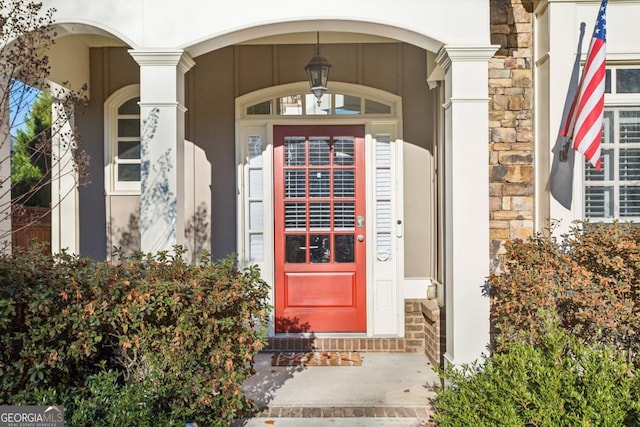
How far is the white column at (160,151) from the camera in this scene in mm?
3779

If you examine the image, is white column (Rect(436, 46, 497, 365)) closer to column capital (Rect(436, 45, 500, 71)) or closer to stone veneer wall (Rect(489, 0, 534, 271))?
column capital (Rect(436, 45, 500, 71))

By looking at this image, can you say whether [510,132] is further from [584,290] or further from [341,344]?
[341,344]

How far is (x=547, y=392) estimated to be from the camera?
8.54 ft

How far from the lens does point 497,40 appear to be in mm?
4367

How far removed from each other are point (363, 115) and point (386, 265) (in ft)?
5.18

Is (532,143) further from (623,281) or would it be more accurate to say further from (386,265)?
(386,265)

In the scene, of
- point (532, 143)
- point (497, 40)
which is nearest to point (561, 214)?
point (532, 143)

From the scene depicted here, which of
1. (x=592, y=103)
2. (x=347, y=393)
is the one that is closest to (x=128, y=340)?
(x=347, y=393)

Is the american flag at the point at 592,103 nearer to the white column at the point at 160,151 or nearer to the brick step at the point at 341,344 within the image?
the brick step at the point at 341,344

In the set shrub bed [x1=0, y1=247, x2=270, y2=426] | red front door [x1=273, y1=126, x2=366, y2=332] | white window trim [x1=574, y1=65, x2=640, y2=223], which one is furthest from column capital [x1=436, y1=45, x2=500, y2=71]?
shrub bed [x1=0, y1=247, x2=270, y2=426]

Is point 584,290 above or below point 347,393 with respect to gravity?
above

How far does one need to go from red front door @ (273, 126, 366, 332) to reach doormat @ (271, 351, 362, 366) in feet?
1.03

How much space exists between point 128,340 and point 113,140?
3.19 m

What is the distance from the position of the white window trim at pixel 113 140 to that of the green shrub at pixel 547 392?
4046mm
